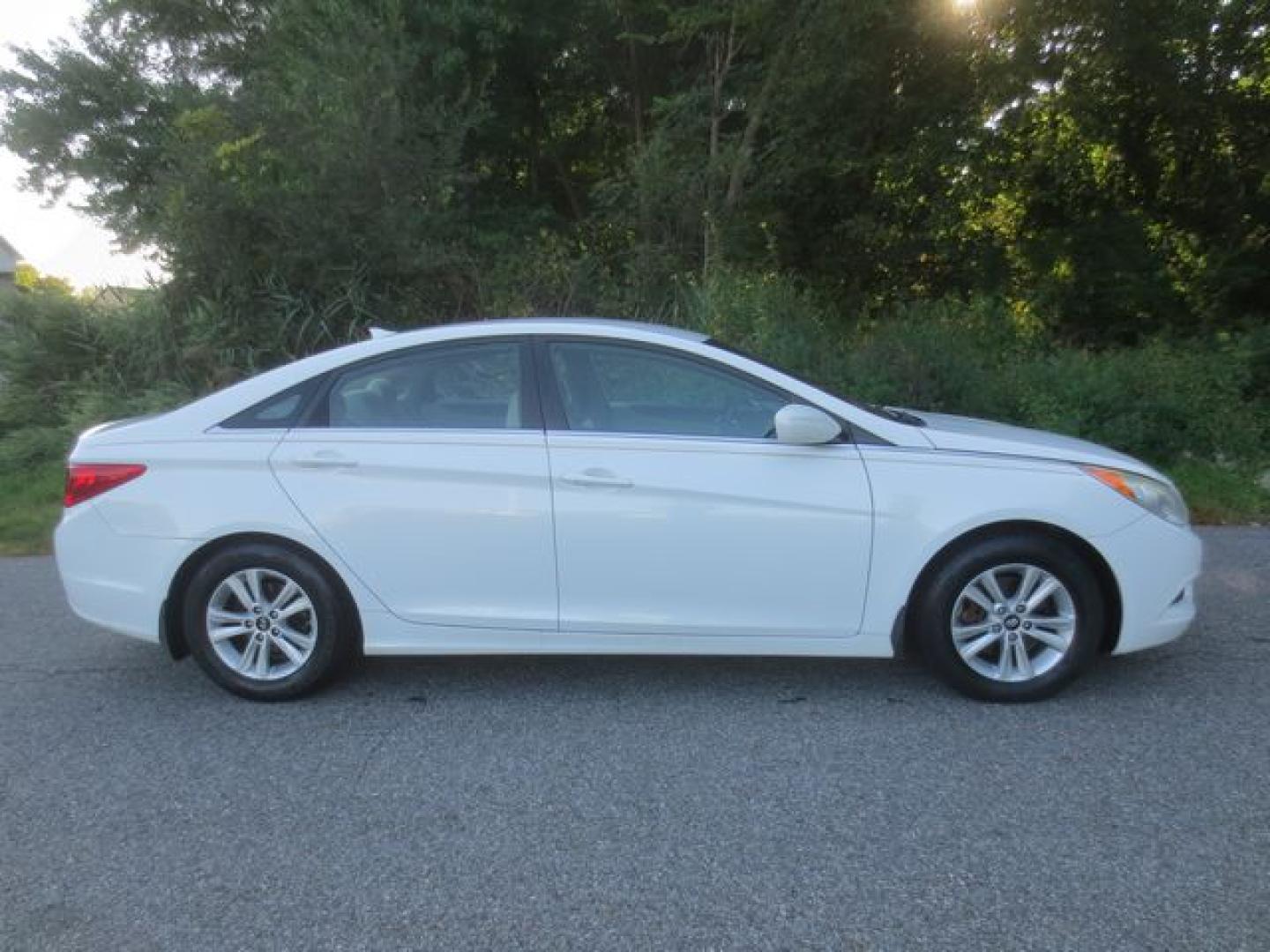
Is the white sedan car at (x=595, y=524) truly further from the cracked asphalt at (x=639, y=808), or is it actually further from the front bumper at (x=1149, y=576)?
the cracked asphalt at (x=639, y=808)

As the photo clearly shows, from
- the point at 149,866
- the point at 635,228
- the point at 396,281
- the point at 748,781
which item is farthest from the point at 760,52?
the point at 149,866

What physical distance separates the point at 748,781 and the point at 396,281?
9.28 m

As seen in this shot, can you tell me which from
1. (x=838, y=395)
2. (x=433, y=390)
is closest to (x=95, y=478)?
(x=433, y=390)

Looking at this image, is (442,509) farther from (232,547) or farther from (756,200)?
(756,200)

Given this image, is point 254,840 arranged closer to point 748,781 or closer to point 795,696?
point 748,781

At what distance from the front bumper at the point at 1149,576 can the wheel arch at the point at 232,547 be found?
121 inches

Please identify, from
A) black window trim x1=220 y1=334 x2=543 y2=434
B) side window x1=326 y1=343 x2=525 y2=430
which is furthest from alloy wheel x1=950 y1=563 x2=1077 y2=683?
side window x1=326 y1=343 x2=525 y2=430

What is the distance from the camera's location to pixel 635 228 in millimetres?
12531

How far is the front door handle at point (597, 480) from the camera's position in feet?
12.8

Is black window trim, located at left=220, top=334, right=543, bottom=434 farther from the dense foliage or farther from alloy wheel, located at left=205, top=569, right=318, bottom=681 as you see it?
the dense foliage

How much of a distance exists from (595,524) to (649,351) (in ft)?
2.61

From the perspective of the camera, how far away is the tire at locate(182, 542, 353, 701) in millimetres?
4062

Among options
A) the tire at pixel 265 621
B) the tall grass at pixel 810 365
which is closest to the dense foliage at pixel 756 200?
the tall grass at pixel 810 365

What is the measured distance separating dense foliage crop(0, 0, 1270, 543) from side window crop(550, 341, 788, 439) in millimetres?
4613
